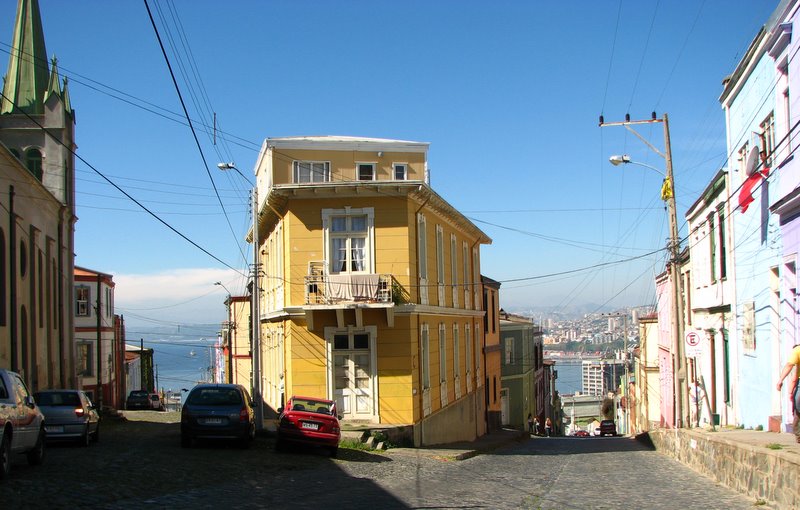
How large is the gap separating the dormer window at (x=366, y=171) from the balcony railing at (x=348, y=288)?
9.04 metres

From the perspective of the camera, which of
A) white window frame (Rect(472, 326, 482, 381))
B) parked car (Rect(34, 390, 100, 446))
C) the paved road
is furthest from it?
white window frame (Rect(472, 326, 482, 381))

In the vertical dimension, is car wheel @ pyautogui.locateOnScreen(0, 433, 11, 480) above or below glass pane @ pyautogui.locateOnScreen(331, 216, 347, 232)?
below

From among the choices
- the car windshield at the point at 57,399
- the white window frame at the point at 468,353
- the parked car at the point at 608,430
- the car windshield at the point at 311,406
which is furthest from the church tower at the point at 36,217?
the parked car at the point at 608,430

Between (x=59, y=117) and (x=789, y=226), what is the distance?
34.2m

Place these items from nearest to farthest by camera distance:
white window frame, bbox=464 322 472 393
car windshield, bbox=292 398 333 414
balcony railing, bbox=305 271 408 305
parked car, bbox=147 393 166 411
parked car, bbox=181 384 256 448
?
parked car, bbox=181 384 256 448
car windshield, bbox=292 398 333 414
balcony railing, bbox=305 271 408 305
white window frame, bbox=464 322 472 393
parked car, bbox=147 393 166 411

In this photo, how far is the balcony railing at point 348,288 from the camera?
2389 cm

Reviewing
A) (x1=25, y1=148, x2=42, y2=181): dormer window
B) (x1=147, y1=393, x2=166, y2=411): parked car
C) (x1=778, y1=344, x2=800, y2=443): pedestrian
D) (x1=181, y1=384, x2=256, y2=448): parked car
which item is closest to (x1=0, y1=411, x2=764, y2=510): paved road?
(x1=181, y1=384, x2=256, y2=448): parked car

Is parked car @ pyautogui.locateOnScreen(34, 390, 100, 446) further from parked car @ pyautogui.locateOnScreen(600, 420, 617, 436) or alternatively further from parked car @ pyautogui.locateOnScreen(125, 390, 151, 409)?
parked car @ pyautogui.locateOnScreen(600, 420, 617, 436)

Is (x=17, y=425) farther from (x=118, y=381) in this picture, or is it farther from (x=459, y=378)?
(x=118, y=381)

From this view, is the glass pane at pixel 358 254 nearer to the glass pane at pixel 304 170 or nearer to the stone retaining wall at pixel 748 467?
the glass pane at pixel 304 170

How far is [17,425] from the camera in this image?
12.3 m

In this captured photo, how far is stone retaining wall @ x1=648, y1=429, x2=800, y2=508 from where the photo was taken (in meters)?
10.6

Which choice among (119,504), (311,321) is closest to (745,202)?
(311,321)

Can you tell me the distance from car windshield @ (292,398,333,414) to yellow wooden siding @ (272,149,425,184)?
13.3 m
